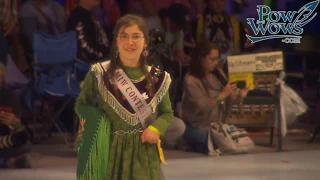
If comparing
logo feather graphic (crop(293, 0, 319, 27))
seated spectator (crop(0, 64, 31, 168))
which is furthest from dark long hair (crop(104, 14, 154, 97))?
logo feather graphic (crop(293, 0, 319, 27))

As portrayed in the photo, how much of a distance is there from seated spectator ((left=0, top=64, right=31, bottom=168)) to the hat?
3.01 meters

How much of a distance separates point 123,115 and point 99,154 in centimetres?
24

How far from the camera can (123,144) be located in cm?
411

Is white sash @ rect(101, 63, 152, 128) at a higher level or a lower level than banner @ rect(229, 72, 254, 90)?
higher

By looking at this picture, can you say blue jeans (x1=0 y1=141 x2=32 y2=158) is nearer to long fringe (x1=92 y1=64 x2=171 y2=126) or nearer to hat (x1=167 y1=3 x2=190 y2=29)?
long fringe (x1=92 y1=64 x2=171 y2=126)

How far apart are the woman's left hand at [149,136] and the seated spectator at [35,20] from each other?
4.81 metres

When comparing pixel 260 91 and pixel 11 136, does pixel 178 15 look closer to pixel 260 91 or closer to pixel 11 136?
pixel 260 91

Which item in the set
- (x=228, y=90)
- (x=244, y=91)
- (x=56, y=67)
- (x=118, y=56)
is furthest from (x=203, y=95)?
(x=118, y=56)

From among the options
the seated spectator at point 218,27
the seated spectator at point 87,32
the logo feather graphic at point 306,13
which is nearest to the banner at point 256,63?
the seated spectator at point 218,27

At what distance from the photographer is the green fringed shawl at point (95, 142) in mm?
4059

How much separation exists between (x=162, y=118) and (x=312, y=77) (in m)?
7.24

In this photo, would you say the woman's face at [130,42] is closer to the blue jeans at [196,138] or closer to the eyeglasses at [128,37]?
the eyeglasses at [128,37]

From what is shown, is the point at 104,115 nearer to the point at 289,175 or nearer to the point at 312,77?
the point at 289,175

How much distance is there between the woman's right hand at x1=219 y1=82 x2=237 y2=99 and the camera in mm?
7488
